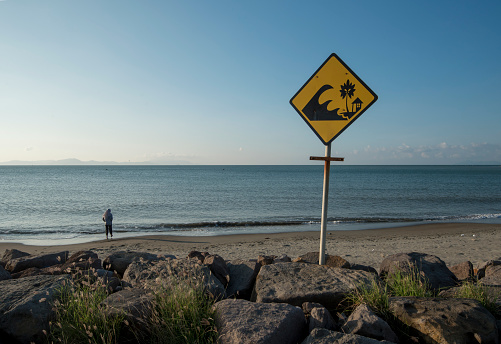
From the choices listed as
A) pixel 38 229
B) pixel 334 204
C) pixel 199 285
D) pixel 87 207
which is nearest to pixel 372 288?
pixel 199 285

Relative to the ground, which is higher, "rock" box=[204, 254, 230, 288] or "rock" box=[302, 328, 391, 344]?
"rock" box=[302, 328, 391, 344]

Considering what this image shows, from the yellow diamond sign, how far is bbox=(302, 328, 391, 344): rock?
2649 millimetres

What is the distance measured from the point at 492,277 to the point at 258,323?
4.00 meters

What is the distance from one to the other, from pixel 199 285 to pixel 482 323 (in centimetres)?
275

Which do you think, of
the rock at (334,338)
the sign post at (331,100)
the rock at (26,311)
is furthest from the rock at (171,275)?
the sign post at (331,100)

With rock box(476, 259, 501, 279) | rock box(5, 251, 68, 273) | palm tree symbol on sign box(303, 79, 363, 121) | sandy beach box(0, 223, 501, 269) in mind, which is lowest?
sandy beach box(0, 223, 501, 269)

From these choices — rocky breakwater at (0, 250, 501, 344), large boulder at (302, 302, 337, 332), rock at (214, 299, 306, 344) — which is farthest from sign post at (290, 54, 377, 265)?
rock at (214, 299, 306, 344)

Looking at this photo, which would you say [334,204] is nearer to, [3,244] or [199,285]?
[3,244]

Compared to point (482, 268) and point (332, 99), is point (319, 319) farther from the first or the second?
point (482, 268)

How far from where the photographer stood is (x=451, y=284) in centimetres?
473

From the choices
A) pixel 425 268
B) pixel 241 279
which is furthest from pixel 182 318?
pixel 425 268

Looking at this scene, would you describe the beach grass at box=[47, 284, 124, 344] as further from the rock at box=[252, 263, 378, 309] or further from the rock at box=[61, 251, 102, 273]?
the rock at box=[61, 251, 102, 273]

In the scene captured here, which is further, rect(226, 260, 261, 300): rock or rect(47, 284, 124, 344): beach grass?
rect(226, 260, 261, 300): rock

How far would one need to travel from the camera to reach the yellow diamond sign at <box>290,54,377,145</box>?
437cm
